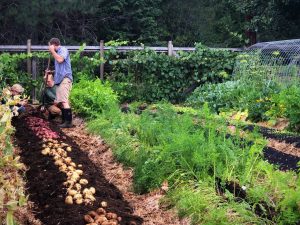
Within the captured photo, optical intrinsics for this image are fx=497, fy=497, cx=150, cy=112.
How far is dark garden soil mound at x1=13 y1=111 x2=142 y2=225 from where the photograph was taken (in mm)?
4703

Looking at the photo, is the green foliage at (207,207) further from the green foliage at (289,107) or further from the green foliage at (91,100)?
the green foliage at (91,100)

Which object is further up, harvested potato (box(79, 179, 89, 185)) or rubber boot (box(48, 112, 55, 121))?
harvested potato (box(79, 179, 89, 185))

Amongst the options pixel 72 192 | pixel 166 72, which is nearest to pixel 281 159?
pixel 72 192

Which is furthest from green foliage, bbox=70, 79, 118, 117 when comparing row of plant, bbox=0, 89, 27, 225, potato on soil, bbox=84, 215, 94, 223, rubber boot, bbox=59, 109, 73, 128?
potato on soil, bbox=84, 215, 94, 223

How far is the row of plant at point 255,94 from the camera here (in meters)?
10.6

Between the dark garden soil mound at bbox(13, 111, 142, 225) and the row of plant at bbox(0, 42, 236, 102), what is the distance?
7.47 metres

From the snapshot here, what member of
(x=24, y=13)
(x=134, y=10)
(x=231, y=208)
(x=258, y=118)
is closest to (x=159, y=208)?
(x=231, y=208)

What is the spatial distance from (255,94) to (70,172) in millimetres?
7227

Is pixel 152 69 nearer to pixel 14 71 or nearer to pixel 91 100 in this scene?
pixel 14 71

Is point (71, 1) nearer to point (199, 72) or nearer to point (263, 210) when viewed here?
point (199, 72)

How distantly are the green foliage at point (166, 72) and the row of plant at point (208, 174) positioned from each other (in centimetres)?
778

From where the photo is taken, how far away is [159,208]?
5352mm

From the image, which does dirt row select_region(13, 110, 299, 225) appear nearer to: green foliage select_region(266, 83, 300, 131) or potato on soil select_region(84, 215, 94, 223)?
potato on soil select_region(84, 215, 94, 223)

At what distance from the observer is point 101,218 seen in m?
4.47
